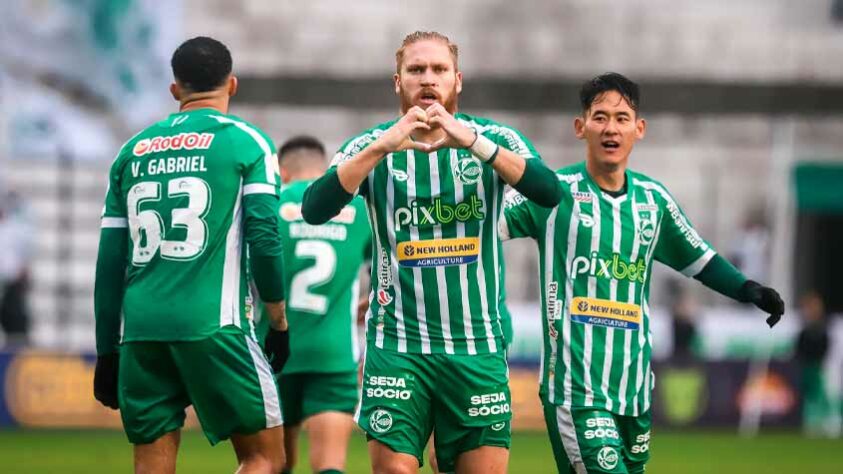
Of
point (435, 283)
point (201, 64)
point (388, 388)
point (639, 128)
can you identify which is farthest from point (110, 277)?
point (639, 128)

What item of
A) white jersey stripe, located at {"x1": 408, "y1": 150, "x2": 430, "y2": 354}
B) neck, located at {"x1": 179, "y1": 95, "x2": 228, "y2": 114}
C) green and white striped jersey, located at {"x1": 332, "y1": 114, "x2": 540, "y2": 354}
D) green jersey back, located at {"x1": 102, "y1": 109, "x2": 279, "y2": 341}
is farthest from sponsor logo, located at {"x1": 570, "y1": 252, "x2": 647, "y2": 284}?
neck, located at {"x1": 179, "y1": 95, "x2": 228, "y2": 114}

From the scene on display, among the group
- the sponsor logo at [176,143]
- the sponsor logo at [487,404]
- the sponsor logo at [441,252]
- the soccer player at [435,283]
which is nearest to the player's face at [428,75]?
the soccer player at [435,283]

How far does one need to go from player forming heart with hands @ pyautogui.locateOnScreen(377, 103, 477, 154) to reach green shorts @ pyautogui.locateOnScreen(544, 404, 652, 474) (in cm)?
157

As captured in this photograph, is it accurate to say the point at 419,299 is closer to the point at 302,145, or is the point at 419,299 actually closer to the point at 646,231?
the point at 646,231

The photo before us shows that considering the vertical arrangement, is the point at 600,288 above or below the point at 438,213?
below

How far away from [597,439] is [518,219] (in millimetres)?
1090

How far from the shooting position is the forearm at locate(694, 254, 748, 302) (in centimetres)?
738

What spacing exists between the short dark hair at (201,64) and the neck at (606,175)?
185cm

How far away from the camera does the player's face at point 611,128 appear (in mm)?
7152

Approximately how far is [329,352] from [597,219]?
8.17ft

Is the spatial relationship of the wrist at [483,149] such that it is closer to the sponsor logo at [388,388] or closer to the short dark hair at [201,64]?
the sponsor logo at [388,388]

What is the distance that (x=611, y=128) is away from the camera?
23.4ft

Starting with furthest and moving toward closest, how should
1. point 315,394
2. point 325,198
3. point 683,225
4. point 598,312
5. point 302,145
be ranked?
point 302,145
point 315,394
point 683,225
point 598,312
point 325,198

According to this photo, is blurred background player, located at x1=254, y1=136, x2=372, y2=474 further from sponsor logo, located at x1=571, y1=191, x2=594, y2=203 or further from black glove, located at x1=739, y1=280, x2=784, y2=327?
black glove, located at x1=739, y1=280, x2=784, y2=327
